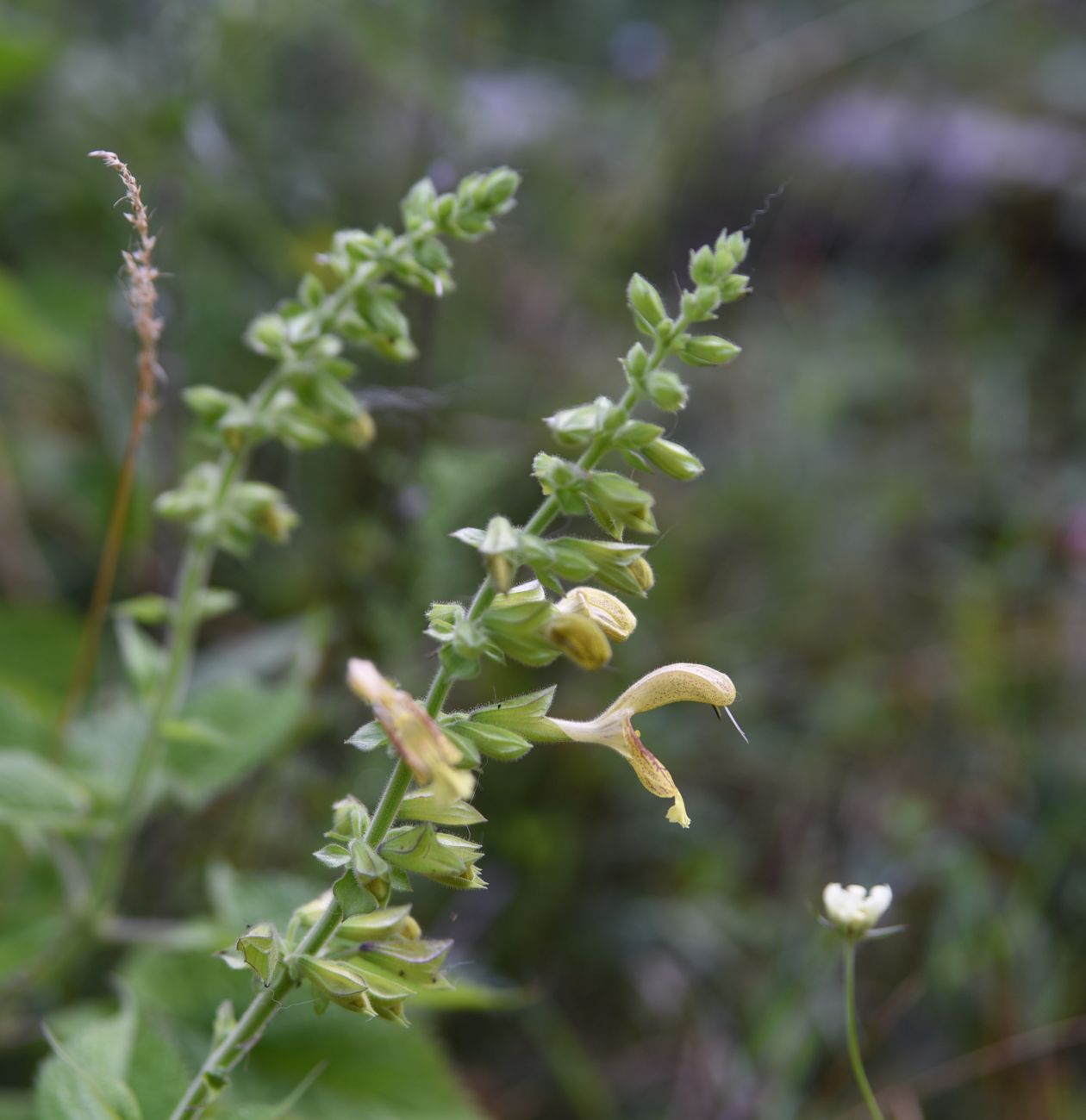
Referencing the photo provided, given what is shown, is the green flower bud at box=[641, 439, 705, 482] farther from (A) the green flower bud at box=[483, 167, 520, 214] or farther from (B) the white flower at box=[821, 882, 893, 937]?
(B) the white flower at box=[821, 882, 893, 937]

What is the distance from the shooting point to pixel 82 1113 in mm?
1008

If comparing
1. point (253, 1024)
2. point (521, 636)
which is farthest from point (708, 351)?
point (253, 1024)

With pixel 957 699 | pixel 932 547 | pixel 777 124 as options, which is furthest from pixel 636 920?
pixel 777 124

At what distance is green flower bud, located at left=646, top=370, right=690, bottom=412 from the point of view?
880 mm

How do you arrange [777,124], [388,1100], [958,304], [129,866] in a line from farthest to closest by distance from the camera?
[777,124] < [958,304] < [129,866] < [388,1100]

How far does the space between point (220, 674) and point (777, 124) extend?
5.11 meters

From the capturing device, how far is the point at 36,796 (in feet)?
4.87

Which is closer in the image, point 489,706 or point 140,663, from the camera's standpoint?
point 489,706

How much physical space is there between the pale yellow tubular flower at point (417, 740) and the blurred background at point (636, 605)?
Answer: 0.43 meters

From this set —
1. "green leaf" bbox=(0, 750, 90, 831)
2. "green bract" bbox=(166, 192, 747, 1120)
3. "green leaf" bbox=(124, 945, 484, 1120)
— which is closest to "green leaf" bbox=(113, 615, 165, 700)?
"green leaf" bbox=(0, 750, 90, 831)

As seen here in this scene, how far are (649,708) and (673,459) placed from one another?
0.29 m

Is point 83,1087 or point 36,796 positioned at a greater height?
point 36,796

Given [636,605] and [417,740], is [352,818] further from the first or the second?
[636,605]

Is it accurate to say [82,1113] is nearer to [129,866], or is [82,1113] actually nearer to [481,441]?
[129,866]
